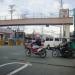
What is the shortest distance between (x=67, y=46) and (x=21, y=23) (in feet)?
177

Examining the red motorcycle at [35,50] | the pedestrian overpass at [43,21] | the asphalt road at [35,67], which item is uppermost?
the pedestrian overpass at [43,21]

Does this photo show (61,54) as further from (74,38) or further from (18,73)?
(18,73)

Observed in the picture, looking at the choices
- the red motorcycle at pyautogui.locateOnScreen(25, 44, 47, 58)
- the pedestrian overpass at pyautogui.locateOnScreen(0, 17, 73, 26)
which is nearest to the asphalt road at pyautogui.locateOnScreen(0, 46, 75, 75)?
the red motorcycle at pyautogui.locateOnScreen(25, 44, 47, 58)

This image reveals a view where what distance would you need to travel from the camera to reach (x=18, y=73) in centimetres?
1268

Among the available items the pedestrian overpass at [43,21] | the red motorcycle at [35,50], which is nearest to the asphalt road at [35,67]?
the red motorcycle at [35,50]

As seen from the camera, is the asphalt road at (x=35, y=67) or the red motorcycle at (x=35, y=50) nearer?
the asphalt road at (x=35, y=67)

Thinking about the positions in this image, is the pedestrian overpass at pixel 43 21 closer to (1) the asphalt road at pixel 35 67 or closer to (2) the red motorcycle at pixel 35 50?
(2) the red motorcycle at pixel 35 50

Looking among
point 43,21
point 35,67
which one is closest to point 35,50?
point 35,67

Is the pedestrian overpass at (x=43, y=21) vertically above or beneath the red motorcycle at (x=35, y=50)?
above

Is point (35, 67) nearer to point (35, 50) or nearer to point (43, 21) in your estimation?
point (35, 50)

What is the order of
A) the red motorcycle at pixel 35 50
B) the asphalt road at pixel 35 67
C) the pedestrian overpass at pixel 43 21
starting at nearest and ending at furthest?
1. the asphalt road at pixel 35 67
2. the red motorcycle at pixel 35 50
3. the pedestrian overpass at pixel 43 21

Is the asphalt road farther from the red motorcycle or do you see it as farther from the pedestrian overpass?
the pedestrian overpass

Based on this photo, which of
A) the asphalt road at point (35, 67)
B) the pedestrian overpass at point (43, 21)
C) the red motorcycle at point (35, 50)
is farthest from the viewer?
the pedestrian overpass at point (43, 21)

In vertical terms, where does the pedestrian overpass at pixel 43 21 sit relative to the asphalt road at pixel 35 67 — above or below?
above
